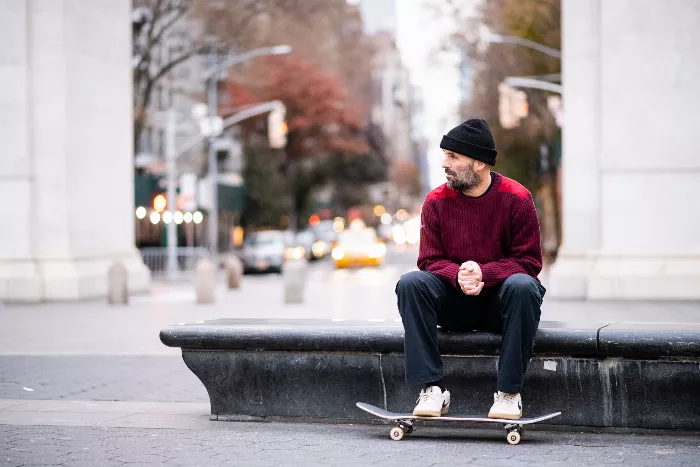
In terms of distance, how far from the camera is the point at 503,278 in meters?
6.88

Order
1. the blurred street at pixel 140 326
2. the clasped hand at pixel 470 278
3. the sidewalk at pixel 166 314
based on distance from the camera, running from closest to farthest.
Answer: the clasped hand at pixel 470 278
the blurred street at pixel 140 326
the sidewalk at pixel 166 314

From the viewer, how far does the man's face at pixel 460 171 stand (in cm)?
694

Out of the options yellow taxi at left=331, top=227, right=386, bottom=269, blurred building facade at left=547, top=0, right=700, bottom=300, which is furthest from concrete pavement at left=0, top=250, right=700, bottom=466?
yellow taxi at left=331, top=227, right=386, bottom=269

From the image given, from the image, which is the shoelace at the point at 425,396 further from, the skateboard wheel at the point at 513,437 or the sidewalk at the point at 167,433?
the skateboard wheel at the point at 513,437

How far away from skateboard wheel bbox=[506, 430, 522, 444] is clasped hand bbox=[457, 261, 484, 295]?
0.86 meters

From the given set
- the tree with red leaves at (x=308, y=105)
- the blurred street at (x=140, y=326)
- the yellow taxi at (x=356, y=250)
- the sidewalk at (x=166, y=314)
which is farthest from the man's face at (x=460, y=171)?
the tree with red leaves at (x=308, y=105)

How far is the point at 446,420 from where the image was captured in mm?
6859

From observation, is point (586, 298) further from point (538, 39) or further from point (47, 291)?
point (538, 39)

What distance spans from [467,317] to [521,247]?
0.57 meters

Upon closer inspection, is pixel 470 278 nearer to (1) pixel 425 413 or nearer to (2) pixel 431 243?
(2) pixel 431 243

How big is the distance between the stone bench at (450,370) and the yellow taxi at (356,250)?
3897 centimetres

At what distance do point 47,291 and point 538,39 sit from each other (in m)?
22.6

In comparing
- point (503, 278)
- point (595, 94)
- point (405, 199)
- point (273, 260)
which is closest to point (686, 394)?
point (503, 278)

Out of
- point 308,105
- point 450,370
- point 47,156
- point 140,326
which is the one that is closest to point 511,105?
point 47,156
